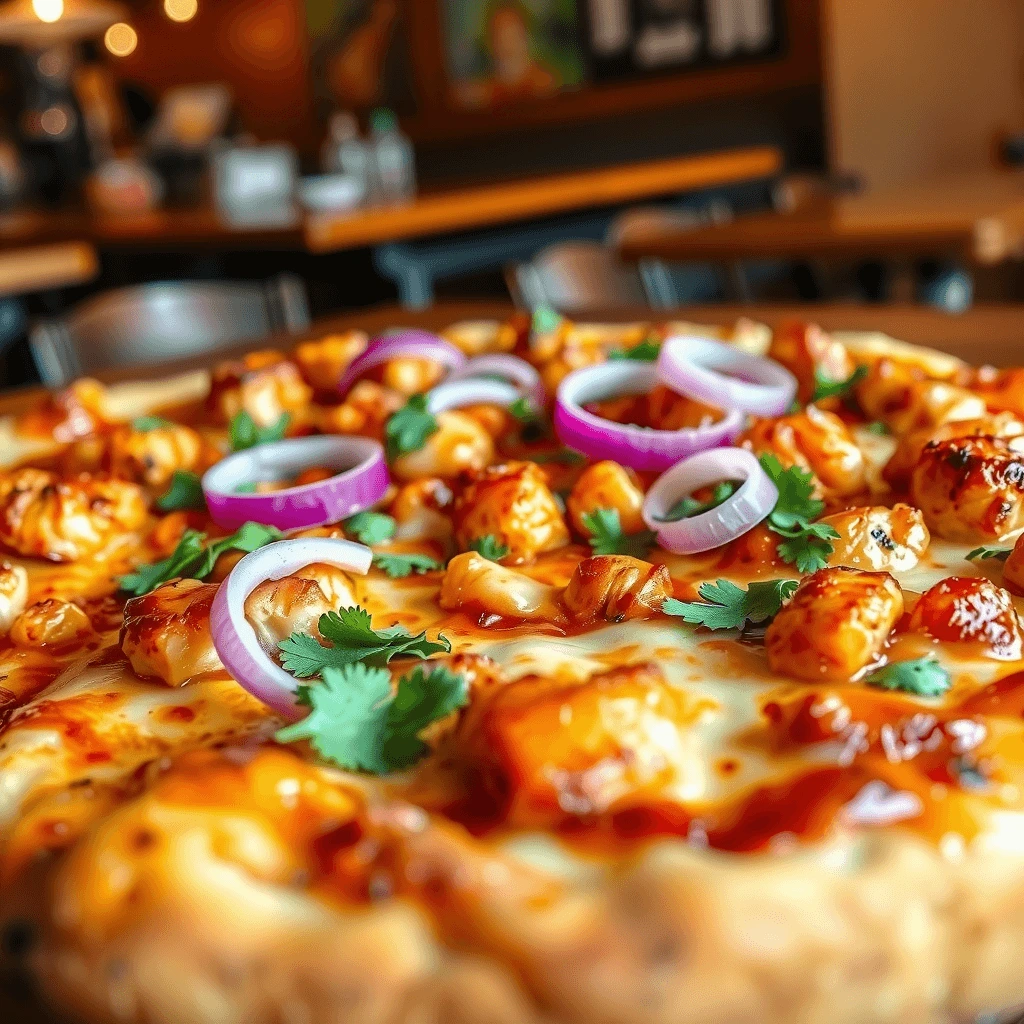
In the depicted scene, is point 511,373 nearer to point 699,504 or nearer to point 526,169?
point 699,504

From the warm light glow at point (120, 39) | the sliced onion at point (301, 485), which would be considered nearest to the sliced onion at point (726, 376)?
the sliced onion at point (301, 485)

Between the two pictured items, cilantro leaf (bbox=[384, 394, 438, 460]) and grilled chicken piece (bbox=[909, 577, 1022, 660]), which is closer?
grilled chicken piece (bbox=[909, 577, 1022, 660])

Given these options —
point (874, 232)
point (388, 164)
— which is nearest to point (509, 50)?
point (388, 164)

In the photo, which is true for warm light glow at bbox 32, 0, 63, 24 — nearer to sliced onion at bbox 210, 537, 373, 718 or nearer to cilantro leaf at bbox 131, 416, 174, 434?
cilantro leaf at bbox 131, 416, 174, 434

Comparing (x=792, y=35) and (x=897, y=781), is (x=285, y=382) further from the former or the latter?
(x=792, y=35)

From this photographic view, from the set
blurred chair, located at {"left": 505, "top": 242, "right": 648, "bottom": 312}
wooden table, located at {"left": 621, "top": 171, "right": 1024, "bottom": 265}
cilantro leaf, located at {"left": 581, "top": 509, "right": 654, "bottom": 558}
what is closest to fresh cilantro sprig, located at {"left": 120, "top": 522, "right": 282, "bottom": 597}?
cilantro leaf, located at {"left": 581, "top": 509, "right": 654, "bottom": 558}
